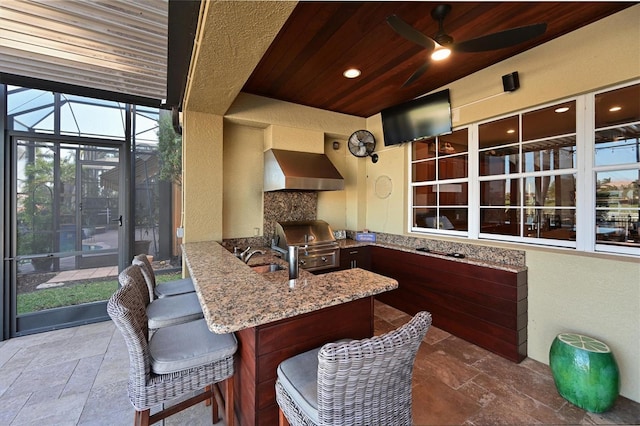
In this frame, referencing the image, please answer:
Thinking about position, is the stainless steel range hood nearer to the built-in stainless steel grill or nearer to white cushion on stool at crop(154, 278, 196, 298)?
the built-in stainless steel grill

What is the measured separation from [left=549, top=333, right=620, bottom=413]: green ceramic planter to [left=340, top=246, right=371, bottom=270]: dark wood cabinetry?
7.28ft

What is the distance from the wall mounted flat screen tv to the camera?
3.01 metres

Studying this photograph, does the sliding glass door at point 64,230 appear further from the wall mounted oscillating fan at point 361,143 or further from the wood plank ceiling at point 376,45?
the wall mounted oscillating fan at point 361,143

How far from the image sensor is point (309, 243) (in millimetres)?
3377

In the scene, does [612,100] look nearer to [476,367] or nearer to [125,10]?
[476,367]

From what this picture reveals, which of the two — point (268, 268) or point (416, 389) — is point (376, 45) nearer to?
point (268, 268)

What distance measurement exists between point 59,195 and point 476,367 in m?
4.76

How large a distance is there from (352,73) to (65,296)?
4233mm

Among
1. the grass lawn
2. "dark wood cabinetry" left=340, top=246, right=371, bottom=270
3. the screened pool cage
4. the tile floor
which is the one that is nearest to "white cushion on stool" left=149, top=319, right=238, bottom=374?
the tile floor

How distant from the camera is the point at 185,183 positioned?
2850mm

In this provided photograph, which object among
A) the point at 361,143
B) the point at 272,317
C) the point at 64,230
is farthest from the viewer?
the point at 361,143

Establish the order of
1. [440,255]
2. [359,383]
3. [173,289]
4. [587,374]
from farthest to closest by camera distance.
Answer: [440,255]
[173,289]
[587,374]
[359,383]

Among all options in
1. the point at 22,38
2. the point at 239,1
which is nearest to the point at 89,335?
the point at 22,38

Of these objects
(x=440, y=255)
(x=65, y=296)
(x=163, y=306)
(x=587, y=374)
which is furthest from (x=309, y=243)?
(x=65, y=296)
